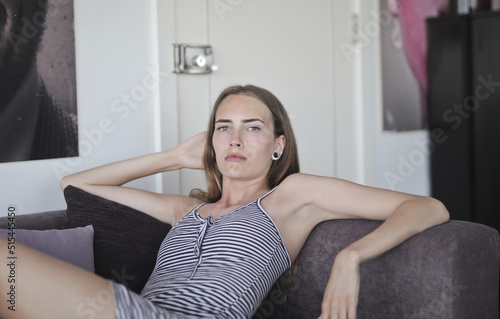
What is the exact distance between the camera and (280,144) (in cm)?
196

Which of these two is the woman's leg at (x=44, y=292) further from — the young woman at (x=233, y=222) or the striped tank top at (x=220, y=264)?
the striped tank top at (x=220, y=264)

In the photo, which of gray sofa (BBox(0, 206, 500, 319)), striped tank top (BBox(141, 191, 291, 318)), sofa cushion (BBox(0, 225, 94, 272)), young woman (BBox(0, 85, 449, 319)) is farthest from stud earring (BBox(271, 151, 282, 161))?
sofa cushion (BBox(0, 225, 94, 272))

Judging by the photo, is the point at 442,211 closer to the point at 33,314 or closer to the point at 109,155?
the point at 33,314

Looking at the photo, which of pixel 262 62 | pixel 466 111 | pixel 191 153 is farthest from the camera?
pixel 466 111

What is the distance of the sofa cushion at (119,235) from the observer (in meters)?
1.78

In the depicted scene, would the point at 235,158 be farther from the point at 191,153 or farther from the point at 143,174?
the point at 143,174

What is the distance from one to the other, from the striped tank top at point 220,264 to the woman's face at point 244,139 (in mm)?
160

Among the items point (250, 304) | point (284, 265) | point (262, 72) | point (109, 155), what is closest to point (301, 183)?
point (284, 265)

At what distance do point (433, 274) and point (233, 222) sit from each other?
0.57 meters

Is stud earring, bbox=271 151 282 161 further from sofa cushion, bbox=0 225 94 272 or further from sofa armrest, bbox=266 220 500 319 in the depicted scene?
sofa cushion, bbox=0 225 94 272

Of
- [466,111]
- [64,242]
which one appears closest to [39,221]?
[64,242]

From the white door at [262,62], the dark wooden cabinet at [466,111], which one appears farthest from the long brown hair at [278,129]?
the dark wooden cabinet at [466,111]

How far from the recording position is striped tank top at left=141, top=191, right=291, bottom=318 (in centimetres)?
150

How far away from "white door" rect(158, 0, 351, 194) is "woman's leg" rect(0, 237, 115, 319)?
1.34m
